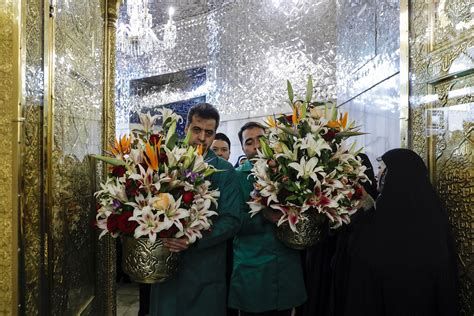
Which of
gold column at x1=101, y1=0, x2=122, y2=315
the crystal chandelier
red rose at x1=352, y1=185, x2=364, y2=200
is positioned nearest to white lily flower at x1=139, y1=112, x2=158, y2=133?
gold column at x1=101, y1=0, x2=122, y2=315

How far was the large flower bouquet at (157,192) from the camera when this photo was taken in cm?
136

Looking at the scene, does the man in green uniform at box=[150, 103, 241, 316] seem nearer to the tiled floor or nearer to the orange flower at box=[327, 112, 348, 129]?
the orange flower at box=[327, 112, 348, 129]

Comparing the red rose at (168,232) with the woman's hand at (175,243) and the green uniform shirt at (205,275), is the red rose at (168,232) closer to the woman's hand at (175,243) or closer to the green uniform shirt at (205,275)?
the woman's hand at (175,243)

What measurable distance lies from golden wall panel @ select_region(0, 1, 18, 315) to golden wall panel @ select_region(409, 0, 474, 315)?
1851 millimetres

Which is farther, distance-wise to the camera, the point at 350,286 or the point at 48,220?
the point at 350,286

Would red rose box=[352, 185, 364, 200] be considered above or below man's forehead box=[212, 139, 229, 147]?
below

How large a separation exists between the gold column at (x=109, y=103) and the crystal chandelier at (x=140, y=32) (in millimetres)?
4185

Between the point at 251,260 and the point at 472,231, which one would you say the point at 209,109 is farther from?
the point at 472,231

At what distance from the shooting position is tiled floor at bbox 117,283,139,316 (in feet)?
12.6

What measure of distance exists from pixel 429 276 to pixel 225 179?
40.6 inches

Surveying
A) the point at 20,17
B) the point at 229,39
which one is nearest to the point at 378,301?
the point at 20,17

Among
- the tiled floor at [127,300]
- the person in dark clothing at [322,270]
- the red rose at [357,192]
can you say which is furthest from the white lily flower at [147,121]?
the tiled floor at [127,300]

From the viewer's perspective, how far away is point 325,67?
201 inches

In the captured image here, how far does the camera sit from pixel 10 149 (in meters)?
1.29
